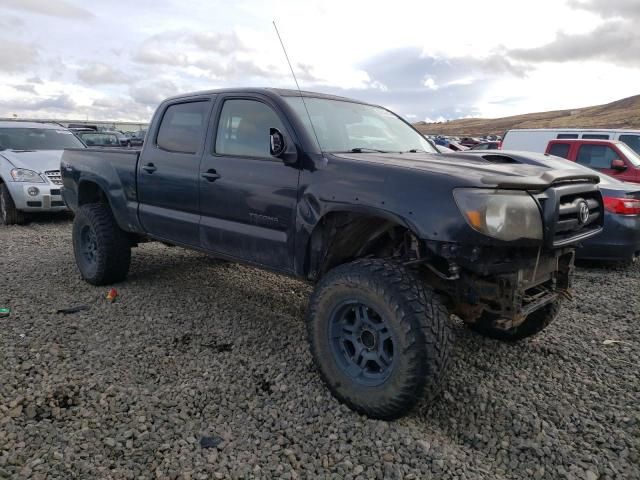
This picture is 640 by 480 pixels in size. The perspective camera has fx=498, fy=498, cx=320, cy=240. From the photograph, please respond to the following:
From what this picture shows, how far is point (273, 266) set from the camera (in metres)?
3.38

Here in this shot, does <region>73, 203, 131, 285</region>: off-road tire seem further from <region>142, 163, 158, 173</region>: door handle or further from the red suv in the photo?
the red suv

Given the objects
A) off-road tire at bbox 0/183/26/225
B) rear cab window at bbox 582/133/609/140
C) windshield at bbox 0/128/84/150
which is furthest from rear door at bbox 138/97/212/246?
rear cab window at bbox 582/133/609/140

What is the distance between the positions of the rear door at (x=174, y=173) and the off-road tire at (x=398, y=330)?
1599 mm

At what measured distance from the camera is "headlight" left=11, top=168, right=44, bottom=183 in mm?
8180

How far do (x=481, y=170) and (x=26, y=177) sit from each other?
7946mm

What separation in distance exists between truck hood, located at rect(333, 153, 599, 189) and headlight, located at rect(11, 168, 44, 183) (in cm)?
701

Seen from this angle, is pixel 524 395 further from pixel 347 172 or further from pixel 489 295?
pixel 347 172

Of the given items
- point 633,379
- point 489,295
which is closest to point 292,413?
point 489,295

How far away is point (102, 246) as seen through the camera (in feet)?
15.7

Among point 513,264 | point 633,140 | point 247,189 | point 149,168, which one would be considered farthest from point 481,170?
point 633,140

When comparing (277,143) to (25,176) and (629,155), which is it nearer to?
(25,176)

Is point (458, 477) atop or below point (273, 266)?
below

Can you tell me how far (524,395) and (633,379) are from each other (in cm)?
84

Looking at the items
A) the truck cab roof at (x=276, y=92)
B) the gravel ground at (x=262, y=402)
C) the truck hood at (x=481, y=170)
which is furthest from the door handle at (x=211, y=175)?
the gravel ground at (x=262, y=402)
